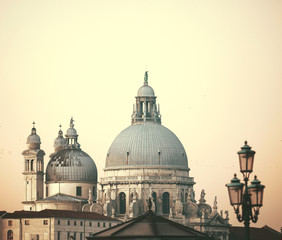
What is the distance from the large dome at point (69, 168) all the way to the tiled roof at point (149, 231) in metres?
103

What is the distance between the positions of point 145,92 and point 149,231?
107m

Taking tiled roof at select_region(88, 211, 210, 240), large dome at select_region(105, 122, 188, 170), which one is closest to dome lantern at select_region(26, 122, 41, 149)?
large dome at select_region(105, 122, 188, 170)

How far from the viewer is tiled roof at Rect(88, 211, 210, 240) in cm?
6184

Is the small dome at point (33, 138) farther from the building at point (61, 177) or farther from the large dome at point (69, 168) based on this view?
the large dome at point (69, 168)

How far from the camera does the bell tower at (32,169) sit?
16450cm

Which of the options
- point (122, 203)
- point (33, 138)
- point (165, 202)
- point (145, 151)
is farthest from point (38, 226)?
point (165, 202)

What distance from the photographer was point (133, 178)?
166 meters

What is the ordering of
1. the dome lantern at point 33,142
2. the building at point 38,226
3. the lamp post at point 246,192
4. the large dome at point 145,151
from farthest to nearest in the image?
the large dome at point 145,151, the dome lantern at point 33,142, the building at point 38,226, the lamp post at point 246,192

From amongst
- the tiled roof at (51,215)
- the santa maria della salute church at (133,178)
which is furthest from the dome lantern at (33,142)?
the tiled roof at (51,215)

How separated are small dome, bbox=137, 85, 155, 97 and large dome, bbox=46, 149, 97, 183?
11.6m

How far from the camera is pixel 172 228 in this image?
64625mm

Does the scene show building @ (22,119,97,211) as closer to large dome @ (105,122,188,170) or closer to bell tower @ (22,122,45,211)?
bell tower @ (22,122,45,211)

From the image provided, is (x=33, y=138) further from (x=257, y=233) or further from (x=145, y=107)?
(x=257, y=233)

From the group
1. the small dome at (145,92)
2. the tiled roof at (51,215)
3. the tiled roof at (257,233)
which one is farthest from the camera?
the tiled roof at (257,233)
